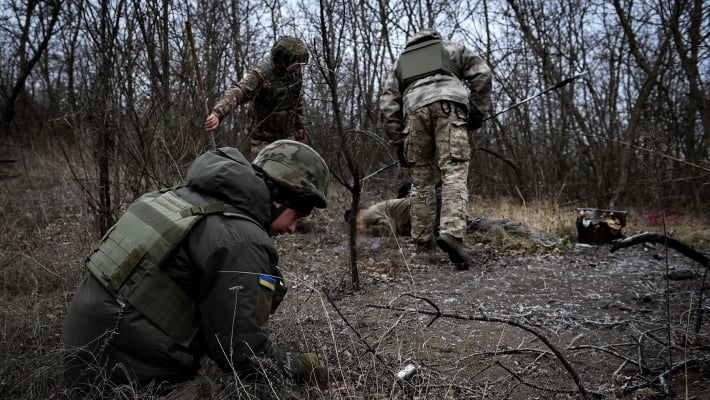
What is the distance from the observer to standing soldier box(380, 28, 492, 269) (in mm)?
3832

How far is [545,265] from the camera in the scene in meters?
3.73

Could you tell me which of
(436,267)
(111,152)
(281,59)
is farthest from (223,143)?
(436,267)

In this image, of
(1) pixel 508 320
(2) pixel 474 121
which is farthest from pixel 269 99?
(1) pixel 508 320

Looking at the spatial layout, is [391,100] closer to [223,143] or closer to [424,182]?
→ [424,182]

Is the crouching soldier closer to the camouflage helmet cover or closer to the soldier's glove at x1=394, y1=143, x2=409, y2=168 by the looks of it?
the camouflage helmet cover

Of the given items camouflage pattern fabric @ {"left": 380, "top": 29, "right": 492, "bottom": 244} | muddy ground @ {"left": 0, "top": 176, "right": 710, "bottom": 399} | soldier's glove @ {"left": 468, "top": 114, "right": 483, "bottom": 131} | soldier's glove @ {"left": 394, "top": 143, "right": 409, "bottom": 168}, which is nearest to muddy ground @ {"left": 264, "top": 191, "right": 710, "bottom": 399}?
muddy ground @ {"left": 0, "top": 176, "right": 710, "bottom": 399}

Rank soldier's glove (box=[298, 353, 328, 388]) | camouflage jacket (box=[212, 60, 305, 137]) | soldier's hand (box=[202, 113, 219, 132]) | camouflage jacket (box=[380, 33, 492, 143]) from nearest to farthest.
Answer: soldier's glove (box=[298, 353, 328, 388])
soldier's hand (box=[202, 113, 219, 132])
camouflage jacket (box=[380, 33, 492, 143])
camouflage jacket (box=[212, 60, 305, 137])

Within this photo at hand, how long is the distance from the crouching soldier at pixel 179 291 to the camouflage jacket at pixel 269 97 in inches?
105

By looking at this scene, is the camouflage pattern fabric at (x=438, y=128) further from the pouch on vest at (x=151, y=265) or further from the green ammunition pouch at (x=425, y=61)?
the pouch on vest at (x=151, y=265)

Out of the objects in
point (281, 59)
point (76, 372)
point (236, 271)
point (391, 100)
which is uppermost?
point (281, 59)

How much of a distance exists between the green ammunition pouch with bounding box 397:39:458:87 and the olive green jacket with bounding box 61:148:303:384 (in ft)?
9.18

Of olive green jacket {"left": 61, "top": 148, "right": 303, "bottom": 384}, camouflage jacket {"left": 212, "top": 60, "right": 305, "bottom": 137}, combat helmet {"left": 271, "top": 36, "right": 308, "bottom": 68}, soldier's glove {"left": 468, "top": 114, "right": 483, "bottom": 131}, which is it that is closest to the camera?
olive green jacket {"left": 61, "top": 148, "right": 303, "bottom": 384}

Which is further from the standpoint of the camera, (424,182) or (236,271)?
(424,182)

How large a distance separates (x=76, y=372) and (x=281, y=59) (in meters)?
3.55
